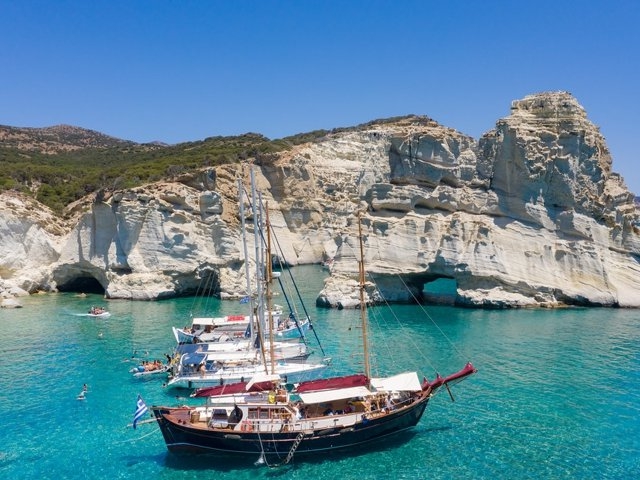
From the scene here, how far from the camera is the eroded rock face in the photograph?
51.1 m

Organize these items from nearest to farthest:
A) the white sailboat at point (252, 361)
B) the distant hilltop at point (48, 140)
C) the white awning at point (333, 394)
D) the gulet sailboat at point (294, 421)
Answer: the gulet sailboat at point (294, 421), the white awning at point (333, 394), the white sailboat at point (252, 361), the distant hilltop at point (48, 140)

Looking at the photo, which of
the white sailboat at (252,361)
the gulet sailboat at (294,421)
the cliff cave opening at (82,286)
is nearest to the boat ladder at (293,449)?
the gulet sailboat at (294,421)

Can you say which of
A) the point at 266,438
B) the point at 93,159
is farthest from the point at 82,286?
the point at 93,159

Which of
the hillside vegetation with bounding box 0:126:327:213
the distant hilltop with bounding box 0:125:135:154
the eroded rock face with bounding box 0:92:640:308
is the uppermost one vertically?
the distant hilltop with bounding box 0:125:135:154

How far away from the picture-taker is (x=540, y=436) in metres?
23.1

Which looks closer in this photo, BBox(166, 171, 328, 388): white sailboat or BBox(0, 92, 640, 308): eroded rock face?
BBox(166, 171, 328, 388): white sailboat

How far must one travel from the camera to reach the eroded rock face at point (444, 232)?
51125 mm

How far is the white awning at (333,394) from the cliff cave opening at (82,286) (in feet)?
168

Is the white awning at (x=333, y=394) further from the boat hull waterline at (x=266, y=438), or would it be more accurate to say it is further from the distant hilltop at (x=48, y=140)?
the distant hilltop at (x=48, y=140)

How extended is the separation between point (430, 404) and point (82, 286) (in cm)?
5595

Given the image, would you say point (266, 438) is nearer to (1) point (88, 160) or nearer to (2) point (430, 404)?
(2) point (430, 404)

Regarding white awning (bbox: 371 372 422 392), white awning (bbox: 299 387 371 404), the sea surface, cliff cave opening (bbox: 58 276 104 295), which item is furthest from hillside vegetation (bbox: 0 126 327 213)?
white awning (bbox: 371 372 422 392)

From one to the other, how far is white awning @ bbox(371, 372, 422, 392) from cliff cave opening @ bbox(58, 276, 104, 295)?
52111 mm

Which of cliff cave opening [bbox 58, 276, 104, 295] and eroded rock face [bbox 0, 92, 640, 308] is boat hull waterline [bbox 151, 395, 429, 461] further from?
cliff cave opening [bbox 58, 276, 104, 295]
